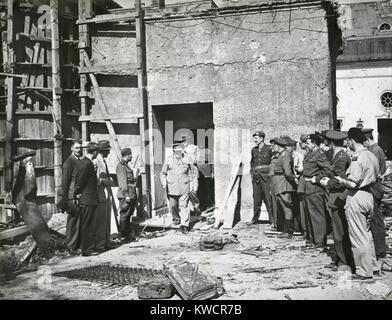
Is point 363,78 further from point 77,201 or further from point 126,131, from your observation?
point 77,201

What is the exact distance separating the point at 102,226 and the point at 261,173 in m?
3.78

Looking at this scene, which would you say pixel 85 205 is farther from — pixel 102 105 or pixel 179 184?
pixel 102 105

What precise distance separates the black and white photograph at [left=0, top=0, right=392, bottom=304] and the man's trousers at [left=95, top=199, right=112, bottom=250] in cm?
3

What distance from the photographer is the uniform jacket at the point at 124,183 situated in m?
8.53

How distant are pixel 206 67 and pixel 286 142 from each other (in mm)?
2976

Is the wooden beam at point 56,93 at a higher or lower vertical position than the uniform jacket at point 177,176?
higher

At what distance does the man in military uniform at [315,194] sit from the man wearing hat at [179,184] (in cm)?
281

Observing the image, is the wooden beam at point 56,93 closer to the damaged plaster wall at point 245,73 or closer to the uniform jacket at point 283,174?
the damaged plaster wall at point 245,73

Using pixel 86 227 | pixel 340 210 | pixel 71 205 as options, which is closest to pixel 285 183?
pixel 340 210

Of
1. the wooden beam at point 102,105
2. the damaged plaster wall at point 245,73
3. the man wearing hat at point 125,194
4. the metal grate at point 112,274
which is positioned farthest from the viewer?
the wooden beam at point 102,105

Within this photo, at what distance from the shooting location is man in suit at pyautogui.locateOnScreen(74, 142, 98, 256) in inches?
291

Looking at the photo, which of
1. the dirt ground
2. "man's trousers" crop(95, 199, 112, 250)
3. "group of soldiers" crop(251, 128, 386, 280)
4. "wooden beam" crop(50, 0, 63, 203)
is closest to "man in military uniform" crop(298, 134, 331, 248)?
"group of soldiers" crop(251, 128, 386, 280)

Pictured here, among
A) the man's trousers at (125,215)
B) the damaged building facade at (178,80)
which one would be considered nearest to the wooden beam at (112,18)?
the damaged building facade at (178,80)

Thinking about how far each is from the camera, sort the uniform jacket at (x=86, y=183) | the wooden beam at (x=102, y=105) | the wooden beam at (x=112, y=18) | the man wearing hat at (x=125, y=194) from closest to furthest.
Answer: the uniform jacket at (x=86, y=183)
the man wearing hat at (x=125, y=194)
the wooden beam at (x=112, y=18)
the wooden beam at (x=102, y=105)
